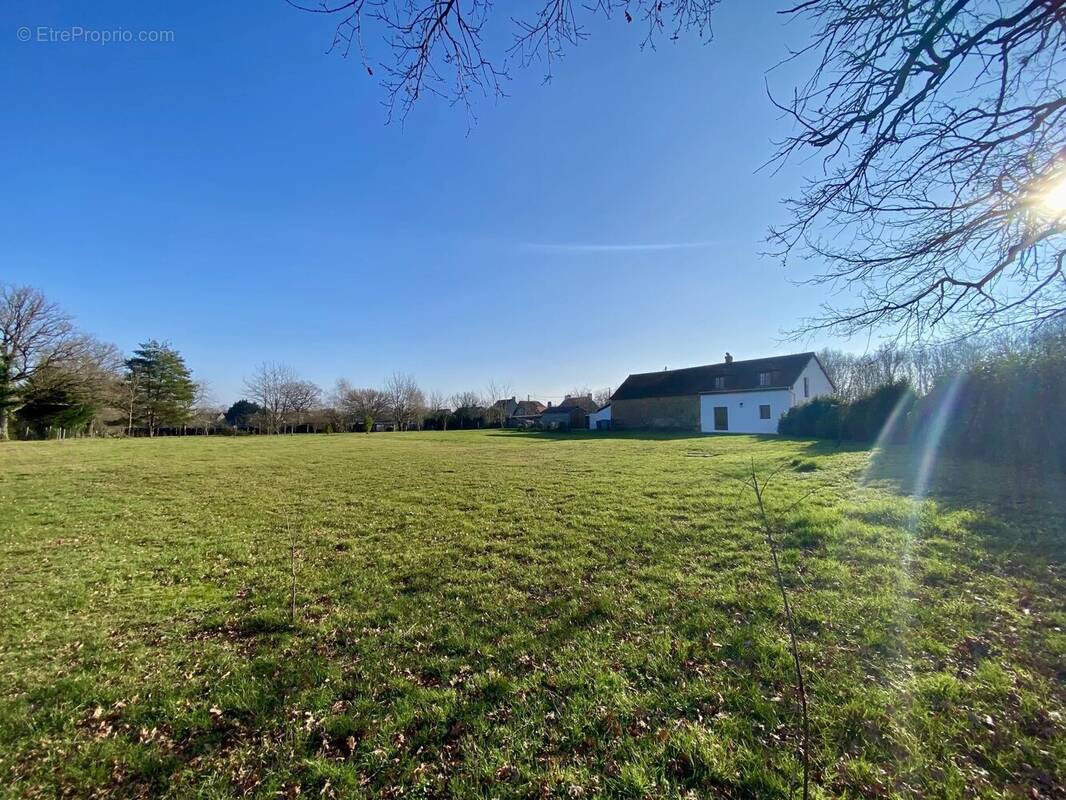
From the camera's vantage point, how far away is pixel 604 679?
315cm

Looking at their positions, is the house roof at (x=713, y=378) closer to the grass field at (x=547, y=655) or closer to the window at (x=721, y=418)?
the window at (x=721, y=418)

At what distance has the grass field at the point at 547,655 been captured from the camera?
240 centimetres

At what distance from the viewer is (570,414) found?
53281mm

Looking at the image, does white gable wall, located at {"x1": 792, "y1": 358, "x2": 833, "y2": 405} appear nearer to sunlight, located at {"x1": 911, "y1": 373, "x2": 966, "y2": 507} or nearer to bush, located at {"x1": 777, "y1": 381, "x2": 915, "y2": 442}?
bush, located at {"x1": 777, "y1": 381, "x2": 915, "y2": 442}

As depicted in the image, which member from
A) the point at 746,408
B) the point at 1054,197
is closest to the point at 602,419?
the point at 746,408

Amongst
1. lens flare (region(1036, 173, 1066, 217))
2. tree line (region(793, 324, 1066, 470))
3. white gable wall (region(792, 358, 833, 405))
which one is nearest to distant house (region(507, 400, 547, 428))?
white gable wall (region(792, 358, 833, 405))

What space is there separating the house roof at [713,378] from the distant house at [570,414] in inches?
370

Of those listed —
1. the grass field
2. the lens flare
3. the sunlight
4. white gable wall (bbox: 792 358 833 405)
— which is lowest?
the grass field

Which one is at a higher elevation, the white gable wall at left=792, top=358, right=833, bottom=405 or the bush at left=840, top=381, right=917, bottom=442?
the white gable wall at left=792, top=358, right=833, bottom=405

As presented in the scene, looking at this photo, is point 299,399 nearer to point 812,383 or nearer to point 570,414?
point 570,414

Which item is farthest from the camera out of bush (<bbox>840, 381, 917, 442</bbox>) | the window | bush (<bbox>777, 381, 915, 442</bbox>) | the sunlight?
the window

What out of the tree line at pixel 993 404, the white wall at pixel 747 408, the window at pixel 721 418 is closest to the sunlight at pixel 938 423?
the tree line at pixel 993 404

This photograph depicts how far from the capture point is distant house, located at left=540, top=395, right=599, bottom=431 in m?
49.5

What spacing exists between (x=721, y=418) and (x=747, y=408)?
6.93ft
